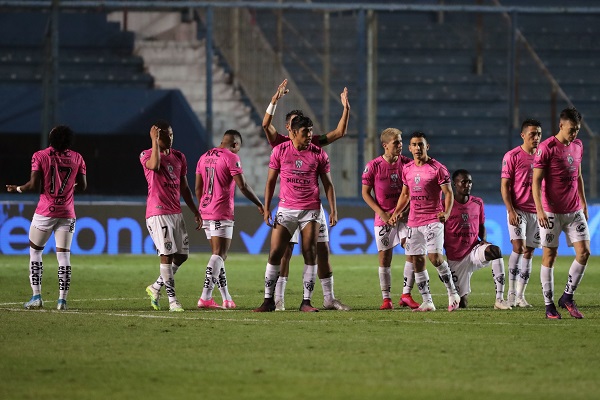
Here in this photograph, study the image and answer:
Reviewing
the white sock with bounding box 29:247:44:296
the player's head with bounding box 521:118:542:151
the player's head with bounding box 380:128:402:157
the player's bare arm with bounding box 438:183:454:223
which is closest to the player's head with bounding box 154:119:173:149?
the white sock with bounding box 29:247:44:296

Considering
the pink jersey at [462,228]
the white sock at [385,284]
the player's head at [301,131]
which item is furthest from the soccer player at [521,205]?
the player's head at [301,131]

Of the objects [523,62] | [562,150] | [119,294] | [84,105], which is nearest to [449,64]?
[523,62]

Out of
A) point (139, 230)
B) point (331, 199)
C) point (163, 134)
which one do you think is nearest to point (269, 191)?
point (331, 199)

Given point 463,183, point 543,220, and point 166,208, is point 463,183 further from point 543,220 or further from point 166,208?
point 166,208

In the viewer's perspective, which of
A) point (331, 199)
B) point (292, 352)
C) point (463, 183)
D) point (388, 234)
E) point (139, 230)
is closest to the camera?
point (292, 352)

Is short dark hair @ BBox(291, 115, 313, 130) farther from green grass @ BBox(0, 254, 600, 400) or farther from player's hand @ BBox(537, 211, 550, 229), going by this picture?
player's hand @ BBox(537, 211, 550, 229)

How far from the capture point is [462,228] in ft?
47.0

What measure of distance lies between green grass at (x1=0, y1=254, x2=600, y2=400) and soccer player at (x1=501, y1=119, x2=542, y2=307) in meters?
0.57

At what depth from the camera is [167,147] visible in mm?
13133

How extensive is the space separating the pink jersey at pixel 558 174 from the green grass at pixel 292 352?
1119mm

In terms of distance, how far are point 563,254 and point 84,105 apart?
10.1 metres

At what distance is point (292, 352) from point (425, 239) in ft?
12.4

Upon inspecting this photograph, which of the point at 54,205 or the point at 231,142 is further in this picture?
the point at 231,142

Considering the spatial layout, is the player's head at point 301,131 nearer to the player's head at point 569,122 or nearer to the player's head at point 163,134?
the player's head at point 163,134
